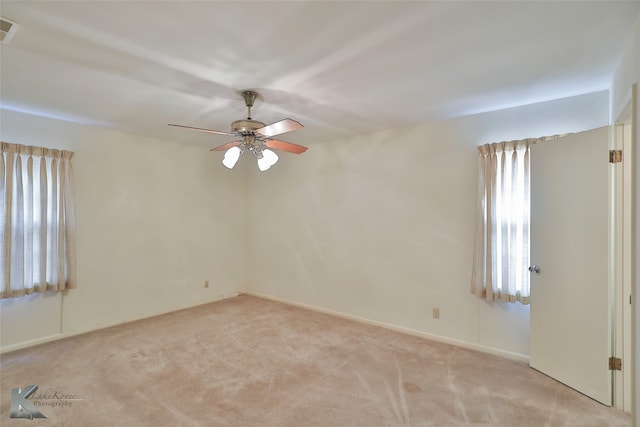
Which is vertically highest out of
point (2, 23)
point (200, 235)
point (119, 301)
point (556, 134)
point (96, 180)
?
point (2, 23)

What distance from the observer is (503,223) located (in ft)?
9.87

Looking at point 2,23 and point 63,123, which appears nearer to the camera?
point 2,23

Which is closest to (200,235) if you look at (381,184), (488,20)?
(381,184)

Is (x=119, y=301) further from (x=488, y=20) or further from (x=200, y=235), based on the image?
(x=488, y=20)

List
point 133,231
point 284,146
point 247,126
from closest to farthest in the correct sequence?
1. point 247,126
2. point 284,146
3. point 133,231

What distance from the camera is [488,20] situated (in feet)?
5.38

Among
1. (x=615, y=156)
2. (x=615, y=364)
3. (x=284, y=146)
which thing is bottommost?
(x=615, y=364)

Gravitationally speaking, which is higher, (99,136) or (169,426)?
(99,136)

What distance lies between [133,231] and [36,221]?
3.24 feet

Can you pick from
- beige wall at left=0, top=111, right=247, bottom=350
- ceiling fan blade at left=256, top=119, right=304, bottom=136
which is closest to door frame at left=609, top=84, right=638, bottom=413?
ceiling fan blade at left=256, top=119, right=304, bottom=136

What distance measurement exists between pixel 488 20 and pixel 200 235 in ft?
14.5
